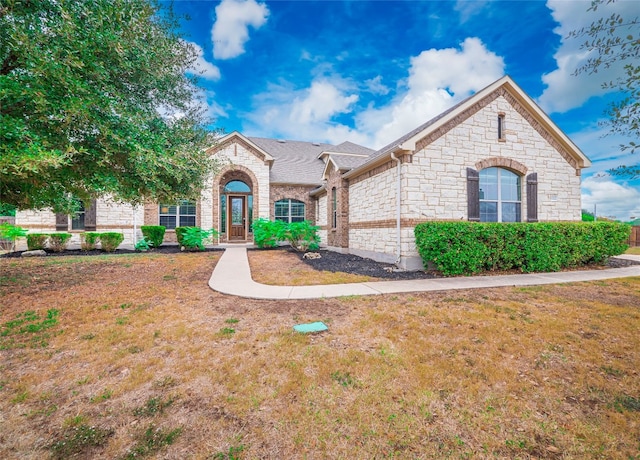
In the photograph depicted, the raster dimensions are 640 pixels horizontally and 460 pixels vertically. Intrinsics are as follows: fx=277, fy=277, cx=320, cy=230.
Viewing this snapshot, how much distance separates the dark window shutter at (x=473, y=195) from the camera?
9188 millimetres

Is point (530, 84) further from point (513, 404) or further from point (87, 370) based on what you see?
point (87, 370)

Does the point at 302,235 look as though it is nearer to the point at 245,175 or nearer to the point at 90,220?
the point at 245,175

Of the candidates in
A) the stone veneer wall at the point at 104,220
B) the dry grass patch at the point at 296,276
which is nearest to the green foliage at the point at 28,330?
the dry grass patch at the point at 296,276

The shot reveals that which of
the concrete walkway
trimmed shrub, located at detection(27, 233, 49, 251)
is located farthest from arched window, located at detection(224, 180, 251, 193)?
the concrete walkway

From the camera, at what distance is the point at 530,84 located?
10375 millimetres

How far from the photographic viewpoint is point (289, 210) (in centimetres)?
1811

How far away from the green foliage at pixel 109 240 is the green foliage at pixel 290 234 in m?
6.63

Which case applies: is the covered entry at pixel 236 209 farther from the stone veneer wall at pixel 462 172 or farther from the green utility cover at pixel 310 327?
the green utility cover at pixel 310 327

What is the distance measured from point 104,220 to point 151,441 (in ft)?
56.2

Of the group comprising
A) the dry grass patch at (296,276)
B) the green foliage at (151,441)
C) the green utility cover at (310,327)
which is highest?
the dry grass patch at (296,276)

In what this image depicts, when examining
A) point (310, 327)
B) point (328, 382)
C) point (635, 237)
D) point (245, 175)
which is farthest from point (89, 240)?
point (635, 237)

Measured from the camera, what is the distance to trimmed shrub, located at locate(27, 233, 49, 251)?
12.9m

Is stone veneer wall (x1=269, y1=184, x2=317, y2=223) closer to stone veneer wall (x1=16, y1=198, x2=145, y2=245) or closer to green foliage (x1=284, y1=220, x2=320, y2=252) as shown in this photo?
green foliage (x1=284, y1=220, x2=320, y2=252)

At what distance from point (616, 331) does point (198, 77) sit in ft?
35.2
